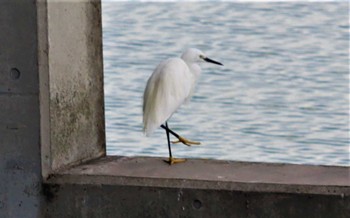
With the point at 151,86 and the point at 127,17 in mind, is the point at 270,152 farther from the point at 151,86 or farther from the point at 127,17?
the point at 127,17

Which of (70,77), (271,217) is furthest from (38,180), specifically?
(271,217)

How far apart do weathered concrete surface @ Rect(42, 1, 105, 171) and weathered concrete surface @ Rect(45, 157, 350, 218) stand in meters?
0.17

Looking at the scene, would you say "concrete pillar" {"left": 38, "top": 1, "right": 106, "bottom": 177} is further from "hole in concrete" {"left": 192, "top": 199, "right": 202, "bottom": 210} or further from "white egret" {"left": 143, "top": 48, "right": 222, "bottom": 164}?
"hole in concrete" {"left": 192, "top": 199, "right": 202, "bottom": 210}

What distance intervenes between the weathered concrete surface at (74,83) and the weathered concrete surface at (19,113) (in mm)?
79

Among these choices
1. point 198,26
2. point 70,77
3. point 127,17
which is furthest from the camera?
point 127,17

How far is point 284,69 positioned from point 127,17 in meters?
4.28

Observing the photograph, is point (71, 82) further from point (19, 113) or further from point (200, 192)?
point (200, 192)

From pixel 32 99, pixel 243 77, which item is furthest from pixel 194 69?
pixel 243 77

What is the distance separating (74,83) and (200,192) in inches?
34.6

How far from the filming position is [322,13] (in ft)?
55.8

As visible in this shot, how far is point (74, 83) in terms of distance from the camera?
548cm

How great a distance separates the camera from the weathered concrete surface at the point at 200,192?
495 centimetres

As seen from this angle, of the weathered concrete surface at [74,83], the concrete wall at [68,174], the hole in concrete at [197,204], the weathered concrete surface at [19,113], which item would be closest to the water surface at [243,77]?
the weathered concrete surface at [74,83]

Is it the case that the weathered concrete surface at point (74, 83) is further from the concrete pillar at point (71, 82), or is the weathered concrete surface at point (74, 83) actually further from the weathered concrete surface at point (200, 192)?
A: the weathered concrete surface at point (200, 192)
